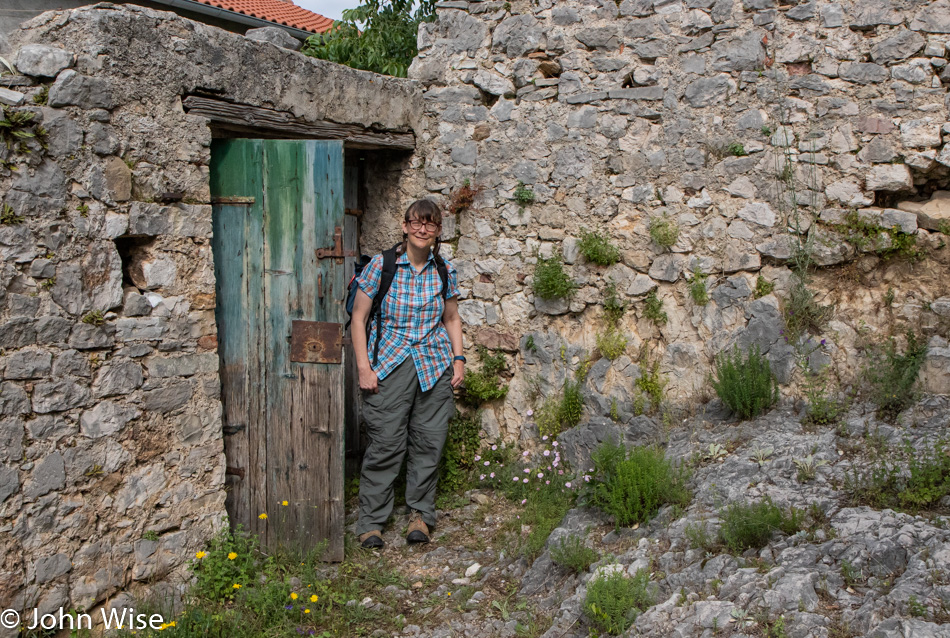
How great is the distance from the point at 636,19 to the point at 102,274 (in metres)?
3.46

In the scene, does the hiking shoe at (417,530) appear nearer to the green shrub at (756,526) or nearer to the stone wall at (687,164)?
the stone wall at (687,164)

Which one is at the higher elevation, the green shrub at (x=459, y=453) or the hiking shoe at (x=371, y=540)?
the green shrub at (x=459, y=453)

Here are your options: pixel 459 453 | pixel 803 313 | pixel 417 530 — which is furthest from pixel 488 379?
pixel 803 313

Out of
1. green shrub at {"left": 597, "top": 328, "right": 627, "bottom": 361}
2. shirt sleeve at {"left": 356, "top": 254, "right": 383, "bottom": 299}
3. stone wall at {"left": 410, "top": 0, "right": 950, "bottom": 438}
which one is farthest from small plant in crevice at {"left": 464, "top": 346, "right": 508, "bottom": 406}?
shirt sleeve at {"left": 356, "top": 254, "right": 383, "bottom": 299}

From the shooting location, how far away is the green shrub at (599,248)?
461 cm

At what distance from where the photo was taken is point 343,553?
4.24 m

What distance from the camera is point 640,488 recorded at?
12.4 ft

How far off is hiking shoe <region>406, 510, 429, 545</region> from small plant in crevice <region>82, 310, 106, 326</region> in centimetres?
212

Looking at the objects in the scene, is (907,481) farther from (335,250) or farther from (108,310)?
(108,310)

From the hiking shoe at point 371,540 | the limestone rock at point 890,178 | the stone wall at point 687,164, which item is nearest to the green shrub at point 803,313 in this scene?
the stone wall at point 687,164

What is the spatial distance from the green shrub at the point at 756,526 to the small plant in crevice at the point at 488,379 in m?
2.05

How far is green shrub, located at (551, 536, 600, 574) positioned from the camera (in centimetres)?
358

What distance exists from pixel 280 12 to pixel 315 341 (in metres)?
8.34

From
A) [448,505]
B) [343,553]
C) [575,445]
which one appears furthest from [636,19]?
[343,553]
